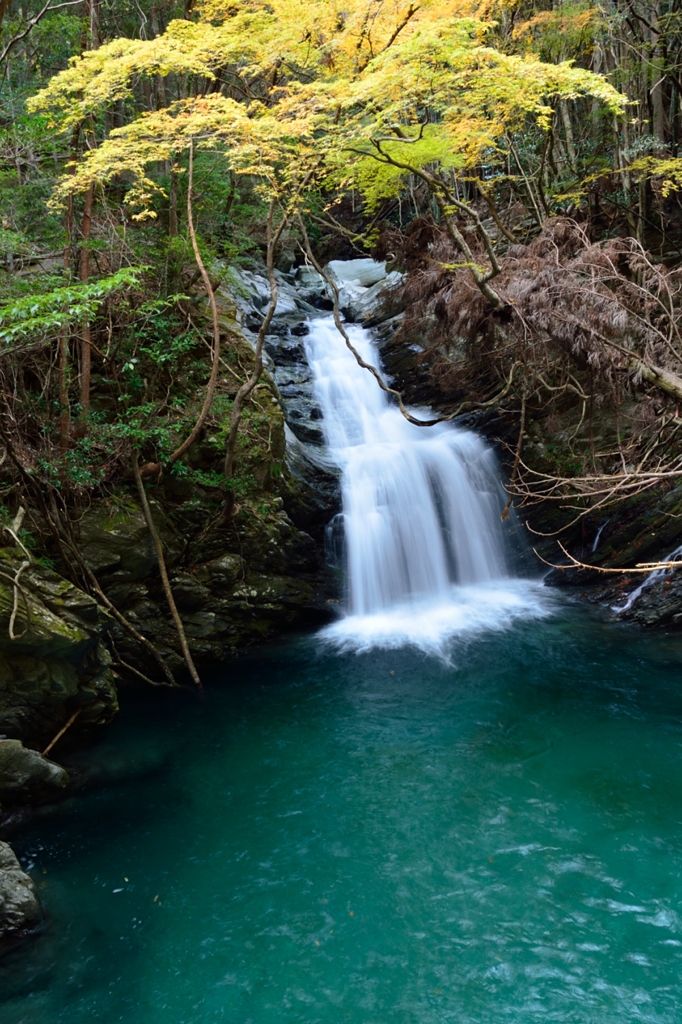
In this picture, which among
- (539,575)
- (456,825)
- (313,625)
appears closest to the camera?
(456,825)

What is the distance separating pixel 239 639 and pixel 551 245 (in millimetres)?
7738

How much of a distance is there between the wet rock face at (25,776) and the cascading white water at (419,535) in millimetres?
4667

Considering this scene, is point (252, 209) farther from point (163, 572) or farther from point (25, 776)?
point (25, 776)

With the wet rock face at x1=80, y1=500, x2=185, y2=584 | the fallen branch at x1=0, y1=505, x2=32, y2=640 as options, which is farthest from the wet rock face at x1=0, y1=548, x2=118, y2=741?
the wet rock face at x1=80, y1=500, x2=185, y2=584

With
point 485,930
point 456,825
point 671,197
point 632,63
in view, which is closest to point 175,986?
point 485,930

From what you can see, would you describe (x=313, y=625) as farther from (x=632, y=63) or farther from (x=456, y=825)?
(x=632, y=63)

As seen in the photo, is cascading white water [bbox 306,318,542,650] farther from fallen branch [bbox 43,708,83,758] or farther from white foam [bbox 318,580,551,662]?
fallen branch [bbox 43,708,83,758]

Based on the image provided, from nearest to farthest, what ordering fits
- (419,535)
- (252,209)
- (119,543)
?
(119,543)
(419,535)
(252,209)

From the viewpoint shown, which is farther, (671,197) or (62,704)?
(671,197)

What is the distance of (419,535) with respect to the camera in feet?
39.8

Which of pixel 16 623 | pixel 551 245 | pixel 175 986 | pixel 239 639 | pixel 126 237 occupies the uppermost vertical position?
pixel 126 237

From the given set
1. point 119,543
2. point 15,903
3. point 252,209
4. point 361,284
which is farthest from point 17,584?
point 361,284

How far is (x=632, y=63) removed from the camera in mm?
13547

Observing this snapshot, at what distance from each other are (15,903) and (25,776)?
1.60 meters
